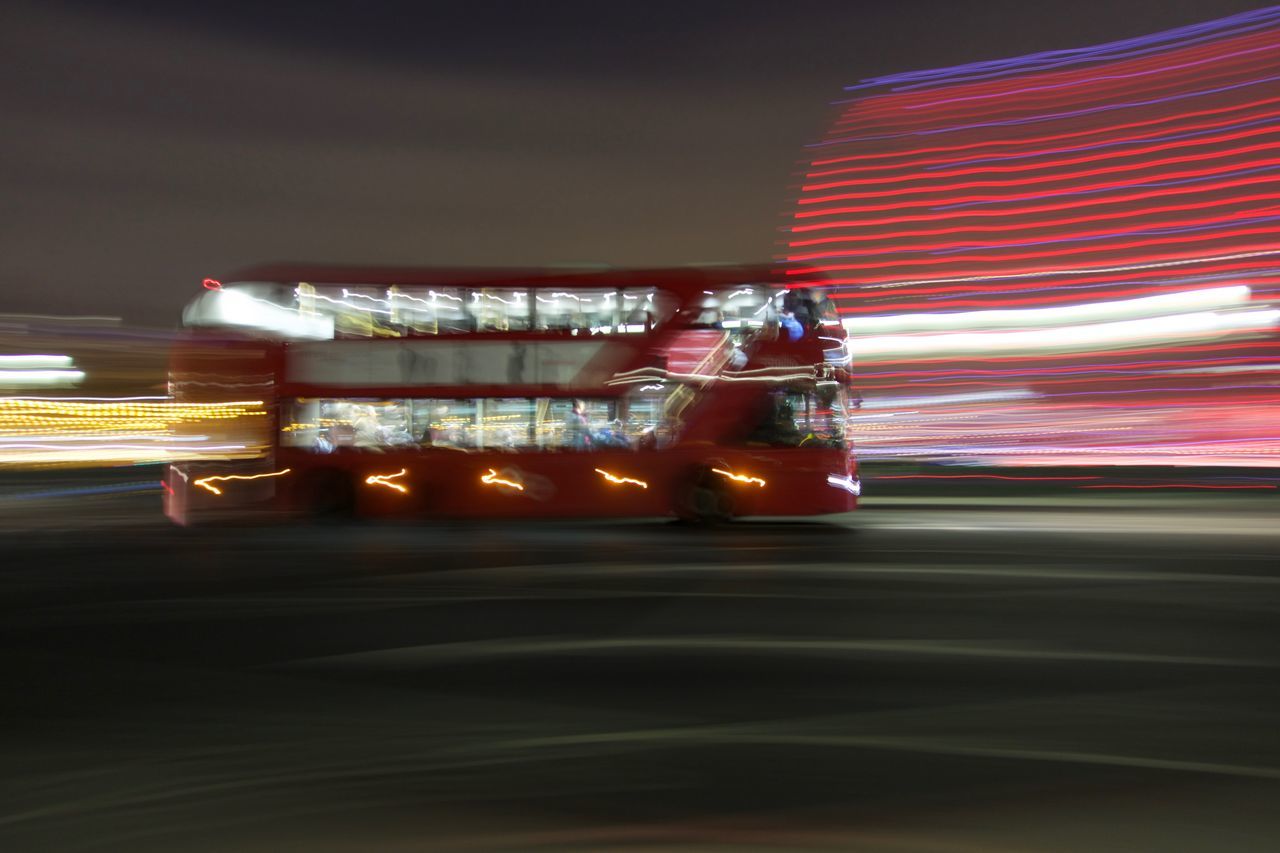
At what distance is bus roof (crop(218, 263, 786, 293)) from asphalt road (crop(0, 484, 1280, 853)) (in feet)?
16.8

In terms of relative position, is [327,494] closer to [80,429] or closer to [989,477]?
[989,477]

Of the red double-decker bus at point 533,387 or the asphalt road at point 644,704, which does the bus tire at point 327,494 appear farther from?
the asphalt road at point 644,704

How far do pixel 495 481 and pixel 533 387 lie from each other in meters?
1.36

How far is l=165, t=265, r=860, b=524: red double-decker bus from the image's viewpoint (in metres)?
16.1

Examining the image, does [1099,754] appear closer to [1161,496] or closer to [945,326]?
[1161,496]

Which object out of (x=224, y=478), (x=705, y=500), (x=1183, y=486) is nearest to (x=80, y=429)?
(x=224, y=478)

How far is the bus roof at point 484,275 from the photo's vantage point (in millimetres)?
16125

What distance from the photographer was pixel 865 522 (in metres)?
16.6

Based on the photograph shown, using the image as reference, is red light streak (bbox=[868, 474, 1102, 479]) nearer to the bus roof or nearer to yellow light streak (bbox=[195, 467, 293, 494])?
the bus roof

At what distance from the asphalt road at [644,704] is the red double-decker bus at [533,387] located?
432 cm

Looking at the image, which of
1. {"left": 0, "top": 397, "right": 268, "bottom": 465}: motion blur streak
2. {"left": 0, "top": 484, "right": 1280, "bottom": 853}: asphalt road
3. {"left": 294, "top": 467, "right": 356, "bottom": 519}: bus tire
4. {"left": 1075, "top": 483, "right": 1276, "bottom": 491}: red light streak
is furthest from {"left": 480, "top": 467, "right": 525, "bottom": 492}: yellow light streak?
{"left": 0, "top": 397, "right": 268, "bottom": 465}: motion blur streak

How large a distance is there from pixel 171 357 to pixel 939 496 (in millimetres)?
13338

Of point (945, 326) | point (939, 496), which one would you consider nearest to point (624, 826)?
point (939, 496)

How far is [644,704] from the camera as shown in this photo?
5.86 metres
